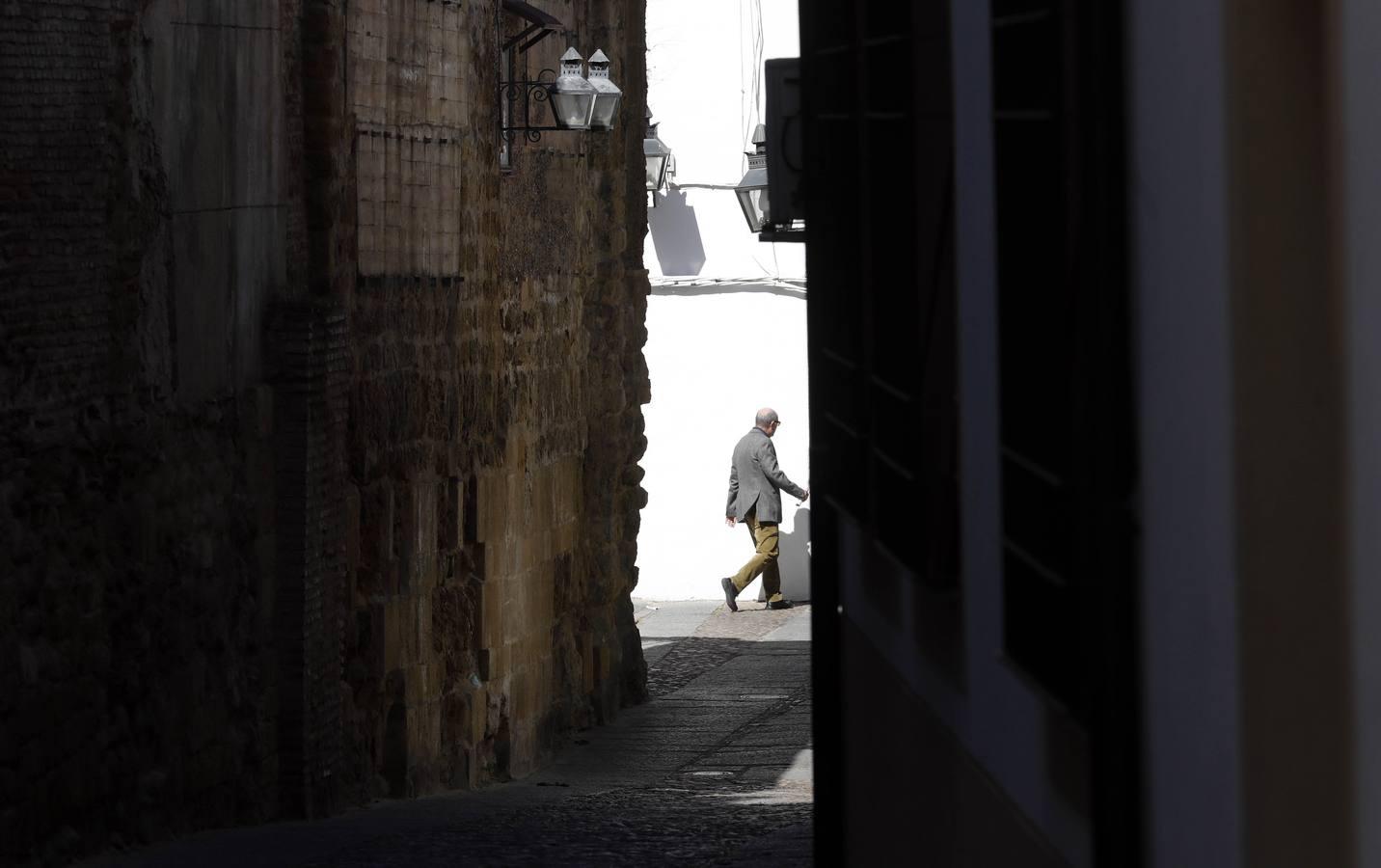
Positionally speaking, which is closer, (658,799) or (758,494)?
(658,799)

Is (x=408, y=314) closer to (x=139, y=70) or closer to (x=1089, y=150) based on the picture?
(x=139, y=70)

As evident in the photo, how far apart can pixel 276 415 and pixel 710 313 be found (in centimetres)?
1134

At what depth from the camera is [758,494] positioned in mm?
18609

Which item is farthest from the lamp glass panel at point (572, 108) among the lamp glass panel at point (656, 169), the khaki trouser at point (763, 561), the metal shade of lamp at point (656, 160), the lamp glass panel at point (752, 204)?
the khaki trouser at point (763, 561)

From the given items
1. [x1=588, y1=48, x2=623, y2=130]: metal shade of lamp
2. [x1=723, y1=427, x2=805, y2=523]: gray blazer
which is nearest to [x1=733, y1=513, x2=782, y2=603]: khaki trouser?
[x1=723, y1=427, x2=805, y2=523]: gray blazer

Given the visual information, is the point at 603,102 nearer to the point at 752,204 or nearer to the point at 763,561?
the point at 752,204

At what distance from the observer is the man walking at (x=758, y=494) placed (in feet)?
60.8

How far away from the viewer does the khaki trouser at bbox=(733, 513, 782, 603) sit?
61.5ft

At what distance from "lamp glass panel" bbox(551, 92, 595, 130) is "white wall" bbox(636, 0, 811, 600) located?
7348 mm

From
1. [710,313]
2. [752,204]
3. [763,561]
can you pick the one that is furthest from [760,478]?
[752,204]

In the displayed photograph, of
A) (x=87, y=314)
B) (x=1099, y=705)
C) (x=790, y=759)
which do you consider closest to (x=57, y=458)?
(x=87, y=314)

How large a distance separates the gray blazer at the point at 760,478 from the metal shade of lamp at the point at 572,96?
6.35 metres

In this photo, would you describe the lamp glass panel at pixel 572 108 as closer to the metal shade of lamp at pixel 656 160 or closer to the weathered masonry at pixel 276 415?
the weathered masonry at pixel 276 415

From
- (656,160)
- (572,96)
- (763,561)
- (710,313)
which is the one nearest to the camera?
(572,96)
